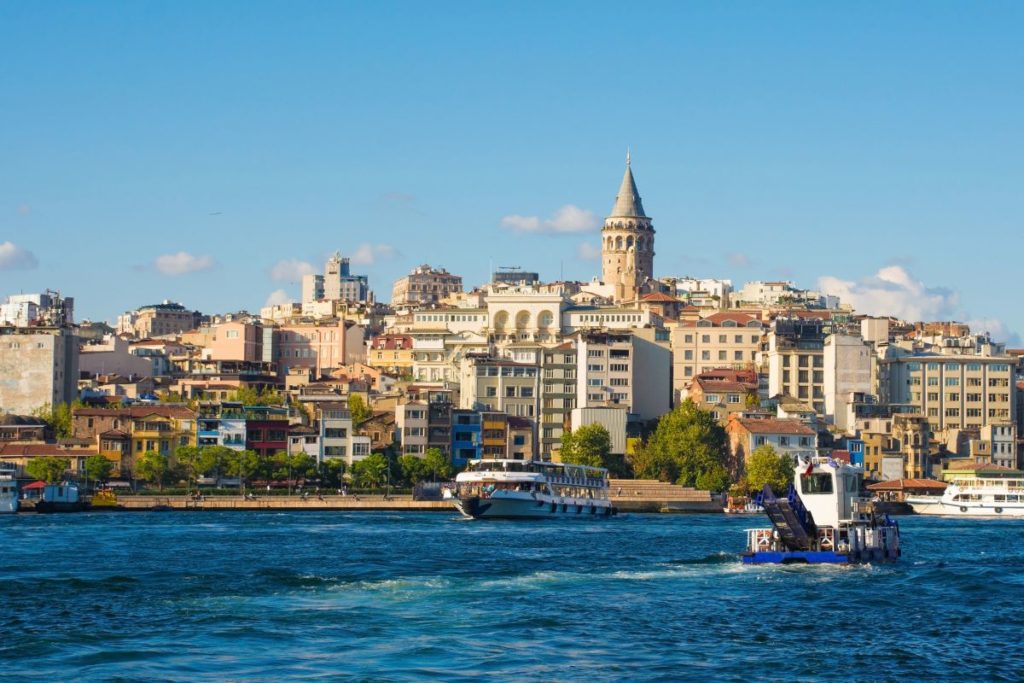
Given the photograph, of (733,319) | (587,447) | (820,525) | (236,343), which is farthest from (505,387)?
(820,525)

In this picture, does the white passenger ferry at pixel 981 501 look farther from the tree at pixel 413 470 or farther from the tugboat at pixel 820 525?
the tugboat at pixel 820 525

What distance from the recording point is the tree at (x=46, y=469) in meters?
113

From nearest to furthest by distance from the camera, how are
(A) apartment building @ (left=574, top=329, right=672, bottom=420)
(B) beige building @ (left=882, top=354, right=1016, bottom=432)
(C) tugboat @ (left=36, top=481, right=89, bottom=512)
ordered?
1. (C) tugboat @ (left=36, top=481, right=89, bottom=512)
2. (A) apartment building @ (left=574, top=329, right=672, bottom=420)
3. (B) beige building @ (left=882, top=354, right=1016, bottom=432)

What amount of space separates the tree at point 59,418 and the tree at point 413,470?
22860 millimetres

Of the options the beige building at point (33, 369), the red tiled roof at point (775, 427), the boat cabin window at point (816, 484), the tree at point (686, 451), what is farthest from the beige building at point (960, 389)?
the boat cabin window at point (816, 484)

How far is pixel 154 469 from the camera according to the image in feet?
374

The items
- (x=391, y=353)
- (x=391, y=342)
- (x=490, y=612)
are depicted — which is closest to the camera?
(x=490, y=612)

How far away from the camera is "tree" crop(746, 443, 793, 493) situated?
11669 cm

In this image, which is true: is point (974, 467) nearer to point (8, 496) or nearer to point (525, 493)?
point (525, 493)

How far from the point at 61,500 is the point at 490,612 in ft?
200

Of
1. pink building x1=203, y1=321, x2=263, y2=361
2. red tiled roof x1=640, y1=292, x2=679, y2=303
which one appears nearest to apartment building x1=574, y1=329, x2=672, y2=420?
red tiled roof x1=640, y1=292, x2=679, y2=303

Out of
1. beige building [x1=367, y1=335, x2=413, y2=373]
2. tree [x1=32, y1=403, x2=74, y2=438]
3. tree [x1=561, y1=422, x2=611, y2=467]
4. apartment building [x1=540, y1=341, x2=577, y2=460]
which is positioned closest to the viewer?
tree [x1=561, y1=422, x2=611, y2=467]

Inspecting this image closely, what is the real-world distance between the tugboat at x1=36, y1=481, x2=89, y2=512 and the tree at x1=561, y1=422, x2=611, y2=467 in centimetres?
3218

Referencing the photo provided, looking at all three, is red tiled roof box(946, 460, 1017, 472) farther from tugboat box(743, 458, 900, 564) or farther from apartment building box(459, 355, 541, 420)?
tugboat box(743, 458, 900, 564)
